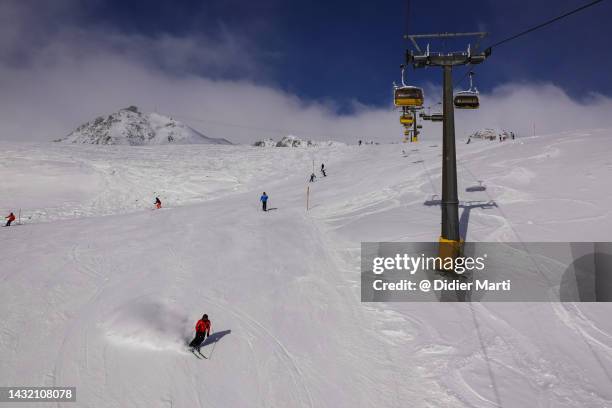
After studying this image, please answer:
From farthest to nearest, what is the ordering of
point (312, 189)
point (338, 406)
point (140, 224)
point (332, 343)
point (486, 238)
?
point (312, 189)
point (140, 224)
point (486, 238)
point (332, 343)
point (338, 406)

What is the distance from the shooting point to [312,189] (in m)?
29.0

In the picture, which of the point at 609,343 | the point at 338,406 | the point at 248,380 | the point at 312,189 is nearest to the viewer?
the point at 338,406

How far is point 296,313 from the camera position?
9.74m

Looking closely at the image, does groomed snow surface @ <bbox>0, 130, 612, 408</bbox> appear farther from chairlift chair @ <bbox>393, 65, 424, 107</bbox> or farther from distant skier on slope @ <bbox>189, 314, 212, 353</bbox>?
chairlift chair @ <bbox>393, 65, 424, 107</bbox>

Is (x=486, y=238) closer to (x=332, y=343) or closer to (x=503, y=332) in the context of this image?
(x=503, y=332)

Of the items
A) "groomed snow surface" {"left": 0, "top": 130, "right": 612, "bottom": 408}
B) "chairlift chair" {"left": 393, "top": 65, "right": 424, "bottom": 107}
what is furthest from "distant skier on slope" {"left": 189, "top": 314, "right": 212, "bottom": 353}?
"chairlift chair" {"left": 393, "top": 65, "right": 424, "bottom": 107}

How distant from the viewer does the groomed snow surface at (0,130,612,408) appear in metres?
6.84

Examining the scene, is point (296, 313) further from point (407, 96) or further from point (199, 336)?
point (407, 96)

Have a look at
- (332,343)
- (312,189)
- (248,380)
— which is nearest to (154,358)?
(248,380)

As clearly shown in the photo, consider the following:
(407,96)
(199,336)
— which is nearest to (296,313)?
(199,336)

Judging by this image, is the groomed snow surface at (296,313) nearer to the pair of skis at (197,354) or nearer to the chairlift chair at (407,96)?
the pair of skis at (197,354)

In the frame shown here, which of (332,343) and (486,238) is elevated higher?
(486,238)

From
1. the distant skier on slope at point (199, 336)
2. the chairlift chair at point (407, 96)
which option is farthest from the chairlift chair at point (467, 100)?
the distant skier on slope at point (199, 336)

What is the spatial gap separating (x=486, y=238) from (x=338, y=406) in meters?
9.52
